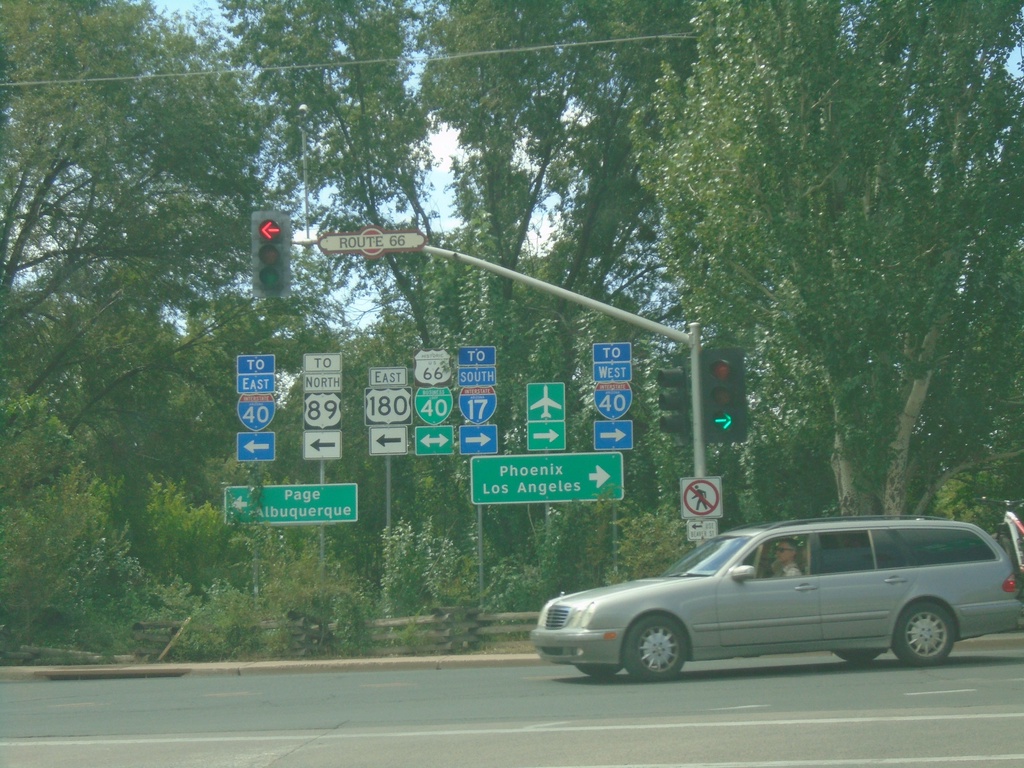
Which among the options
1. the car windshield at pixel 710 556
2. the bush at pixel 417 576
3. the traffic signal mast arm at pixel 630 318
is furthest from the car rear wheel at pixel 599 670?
the bush at pixel 417 576

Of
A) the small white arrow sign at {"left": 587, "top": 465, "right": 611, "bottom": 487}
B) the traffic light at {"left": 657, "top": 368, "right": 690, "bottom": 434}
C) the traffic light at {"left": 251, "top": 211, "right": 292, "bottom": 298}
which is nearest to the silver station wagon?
the traffic light at {"left": 657, "top": 368, "right": 690, "bottom": 434}

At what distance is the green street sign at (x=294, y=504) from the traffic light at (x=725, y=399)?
7759 millimetres

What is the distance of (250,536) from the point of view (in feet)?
73.3

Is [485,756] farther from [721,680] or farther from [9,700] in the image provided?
[9,700]

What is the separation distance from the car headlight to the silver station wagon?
0.02 m

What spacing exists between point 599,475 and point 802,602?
8726 mm

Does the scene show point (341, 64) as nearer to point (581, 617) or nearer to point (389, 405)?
point (389, 405)

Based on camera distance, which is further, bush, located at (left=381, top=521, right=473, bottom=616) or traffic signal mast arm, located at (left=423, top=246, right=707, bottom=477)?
bush, located at (left=381, top=521, right=473, bottom=616)

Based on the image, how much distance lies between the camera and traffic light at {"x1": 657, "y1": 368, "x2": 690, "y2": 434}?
17.3 metres

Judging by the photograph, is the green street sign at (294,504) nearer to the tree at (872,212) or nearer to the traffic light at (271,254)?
the traffic light at (271,254)

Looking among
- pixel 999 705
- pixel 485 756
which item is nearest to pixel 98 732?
pixel 485 756

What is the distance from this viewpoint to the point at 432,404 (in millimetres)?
23234

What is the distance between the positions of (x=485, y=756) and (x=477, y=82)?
82.6ft

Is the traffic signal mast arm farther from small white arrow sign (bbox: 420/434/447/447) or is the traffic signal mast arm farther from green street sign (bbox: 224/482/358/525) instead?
green street sign (bbox: 224/482/358/525)
